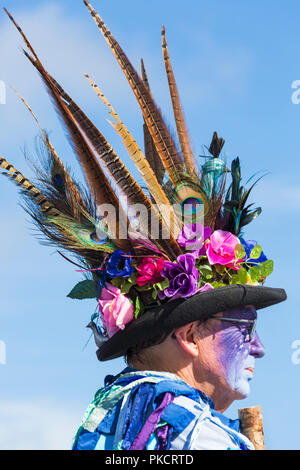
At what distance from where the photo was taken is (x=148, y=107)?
441 cm

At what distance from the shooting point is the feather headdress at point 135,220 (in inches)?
152

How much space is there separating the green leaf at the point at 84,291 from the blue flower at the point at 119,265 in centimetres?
30

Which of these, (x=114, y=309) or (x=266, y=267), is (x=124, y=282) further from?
(x=266, y=267)

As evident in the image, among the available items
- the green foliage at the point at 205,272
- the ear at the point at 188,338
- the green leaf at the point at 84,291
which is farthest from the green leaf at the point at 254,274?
the green leaf at the point at 84,291

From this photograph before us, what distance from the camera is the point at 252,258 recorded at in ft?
13.4

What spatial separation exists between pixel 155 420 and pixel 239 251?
1.11 metres

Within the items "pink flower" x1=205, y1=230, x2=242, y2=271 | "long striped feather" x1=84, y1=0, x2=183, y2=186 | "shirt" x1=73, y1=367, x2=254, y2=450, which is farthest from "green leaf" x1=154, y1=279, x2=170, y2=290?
"long striped feather" x1=84, y1=0, x2=183, y2=186

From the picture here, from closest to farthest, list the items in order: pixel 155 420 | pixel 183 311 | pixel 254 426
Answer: pixel 155 420 → pixel 183 311 → pixel 254 426

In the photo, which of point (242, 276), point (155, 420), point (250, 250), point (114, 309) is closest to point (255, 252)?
point (250, 250)

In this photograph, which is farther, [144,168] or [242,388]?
[144,168]

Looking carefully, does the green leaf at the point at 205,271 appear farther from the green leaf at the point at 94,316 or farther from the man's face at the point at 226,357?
the green leaf at the point at 94,316

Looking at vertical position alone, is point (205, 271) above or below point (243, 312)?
above

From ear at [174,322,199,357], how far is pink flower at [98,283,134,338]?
28cm
